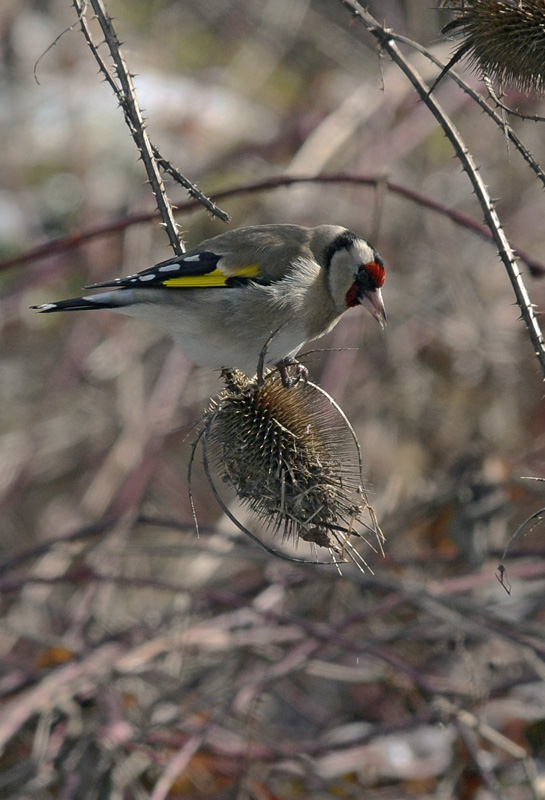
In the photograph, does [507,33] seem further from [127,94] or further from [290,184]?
[290,184]

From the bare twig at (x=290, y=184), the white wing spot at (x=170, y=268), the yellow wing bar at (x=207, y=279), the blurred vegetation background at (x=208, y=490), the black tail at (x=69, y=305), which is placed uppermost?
the bare twig at (x=290, y=184)

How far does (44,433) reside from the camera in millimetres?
8164

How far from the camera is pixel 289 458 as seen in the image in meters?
3.14

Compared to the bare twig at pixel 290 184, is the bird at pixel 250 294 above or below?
below

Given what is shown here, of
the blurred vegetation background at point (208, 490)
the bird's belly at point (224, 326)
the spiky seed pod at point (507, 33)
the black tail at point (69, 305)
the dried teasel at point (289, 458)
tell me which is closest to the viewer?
the spiky seed pod at point (507, 33)

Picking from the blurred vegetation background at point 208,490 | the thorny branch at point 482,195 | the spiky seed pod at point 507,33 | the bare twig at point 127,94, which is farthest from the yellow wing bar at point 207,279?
the spiky seed pod at point 507,33

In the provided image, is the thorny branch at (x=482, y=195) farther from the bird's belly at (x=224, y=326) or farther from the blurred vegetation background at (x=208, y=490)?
the bird's belly at (x=224, y=326)

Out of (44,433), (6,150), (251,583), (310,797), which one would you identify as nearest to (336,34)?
(6,150)

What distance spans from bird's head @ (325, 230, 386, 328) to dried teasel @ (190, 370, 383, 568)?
27.3 inches

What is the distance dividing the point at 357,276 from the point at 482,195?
1391mm

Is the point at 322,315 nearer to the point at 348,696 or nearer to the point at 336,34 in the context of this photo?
the point at 348,696

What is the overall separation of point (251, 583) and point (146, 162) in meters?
4.23

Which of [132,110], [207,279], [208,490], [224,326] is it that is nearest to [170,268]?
[207,279]

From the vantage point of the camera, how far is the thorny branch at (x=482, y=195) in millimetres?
2477
